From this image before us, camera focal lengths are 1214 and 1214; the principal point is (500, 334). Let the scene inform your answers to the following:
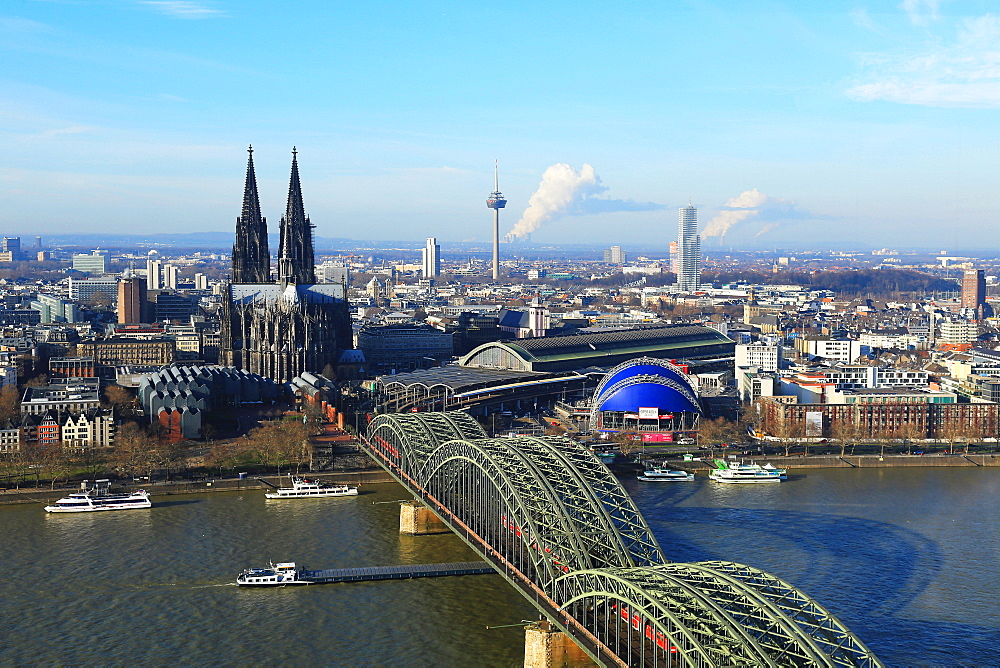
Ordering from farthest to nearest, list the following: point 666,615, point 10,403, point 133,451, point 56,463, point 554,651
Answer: point 10,403
point 133,451
point 56,463
point 554,651
point 666,615

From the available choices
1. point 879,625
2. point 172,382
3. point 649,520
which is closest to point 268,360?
point 172,382

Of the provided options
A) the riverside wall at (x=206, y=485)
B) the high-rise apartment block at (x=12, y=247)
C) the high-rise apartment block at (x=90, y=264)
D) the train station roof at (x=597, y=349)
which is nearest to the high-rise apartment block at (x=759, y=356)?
the train station roof at (x=597, y=349)

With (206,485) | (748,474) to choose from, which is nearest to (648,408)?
(748,474)

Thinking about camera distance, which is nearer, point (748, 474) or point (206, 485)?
point (206, 485)

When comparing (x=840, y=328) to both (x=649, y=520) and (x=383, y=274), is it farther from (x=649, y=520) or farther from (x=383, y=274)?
(x=383, y=274)

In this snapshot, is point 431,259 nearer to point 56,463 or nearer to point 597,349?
point 597,349

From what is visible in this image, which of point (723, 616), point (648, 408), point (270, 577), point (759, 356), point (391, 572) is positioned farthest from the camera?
point (759, 356)
